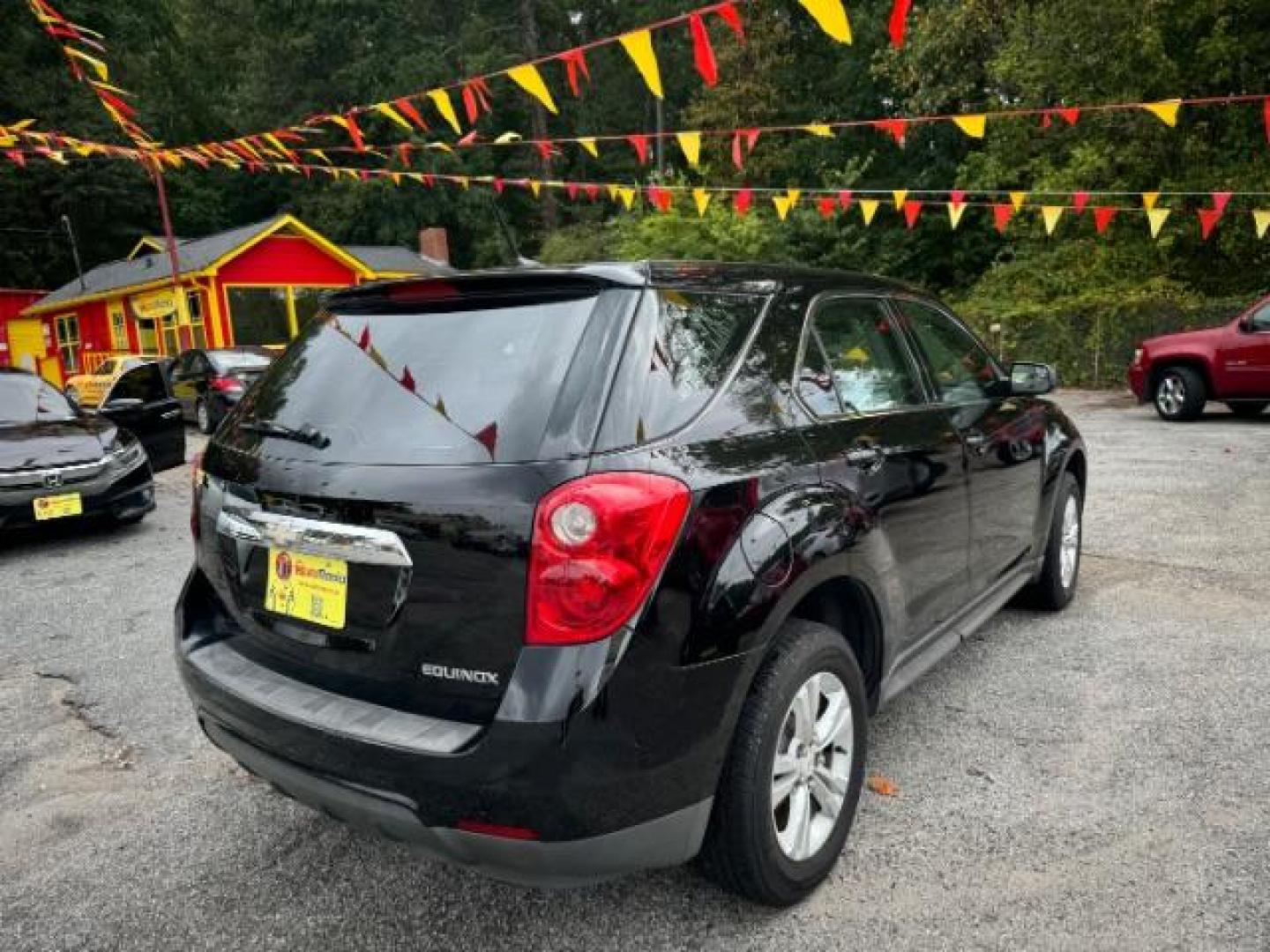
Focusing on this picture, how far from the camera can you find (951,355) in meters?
3.65

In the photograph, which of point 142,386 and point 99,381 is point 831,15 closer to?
point 142,386

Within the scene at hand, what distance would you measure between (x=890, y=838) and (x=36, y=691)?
3561 millimetres

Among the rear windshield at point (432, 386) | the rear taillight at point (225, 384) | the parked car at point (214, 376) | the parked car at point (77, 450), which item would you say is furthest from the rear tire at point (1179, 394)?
the rear taillight at point (225, 384)

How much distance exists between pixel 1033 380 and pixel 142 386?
24.1 feet

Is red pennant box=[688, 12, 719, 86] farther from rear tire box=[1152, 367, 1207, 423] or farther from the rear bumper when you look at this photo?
rear tire box=[1152, 367, 1207, 423]

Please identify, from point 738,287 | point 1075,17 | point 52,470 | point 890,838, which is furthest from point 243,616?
point 1075,17

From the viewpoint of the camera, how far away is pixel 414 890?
97.8 inches

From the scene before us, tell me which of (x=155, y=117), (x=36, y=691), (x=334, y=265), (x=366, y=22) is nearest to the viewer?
(x=36, y=691)

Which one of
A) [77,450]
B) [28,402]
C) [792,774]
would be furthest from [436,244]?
[792,774]

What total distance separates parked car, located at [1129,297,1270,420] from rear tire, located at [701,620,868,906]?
35.6 ft

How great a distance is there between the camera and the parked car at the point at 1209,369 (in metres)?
11.0

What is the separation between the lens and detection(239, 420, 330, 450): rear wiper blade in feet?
7.61

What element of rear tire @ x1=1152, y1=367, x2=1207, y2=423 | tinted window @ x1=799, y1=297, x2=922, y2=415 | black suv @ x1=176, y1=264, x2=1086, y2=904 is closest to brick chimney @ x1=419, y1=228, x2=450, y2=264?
rear tire @ x1=1152, y1=367, x2=1207, y2=423

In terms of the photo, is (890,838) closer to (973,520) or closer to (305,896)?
(973,520)
